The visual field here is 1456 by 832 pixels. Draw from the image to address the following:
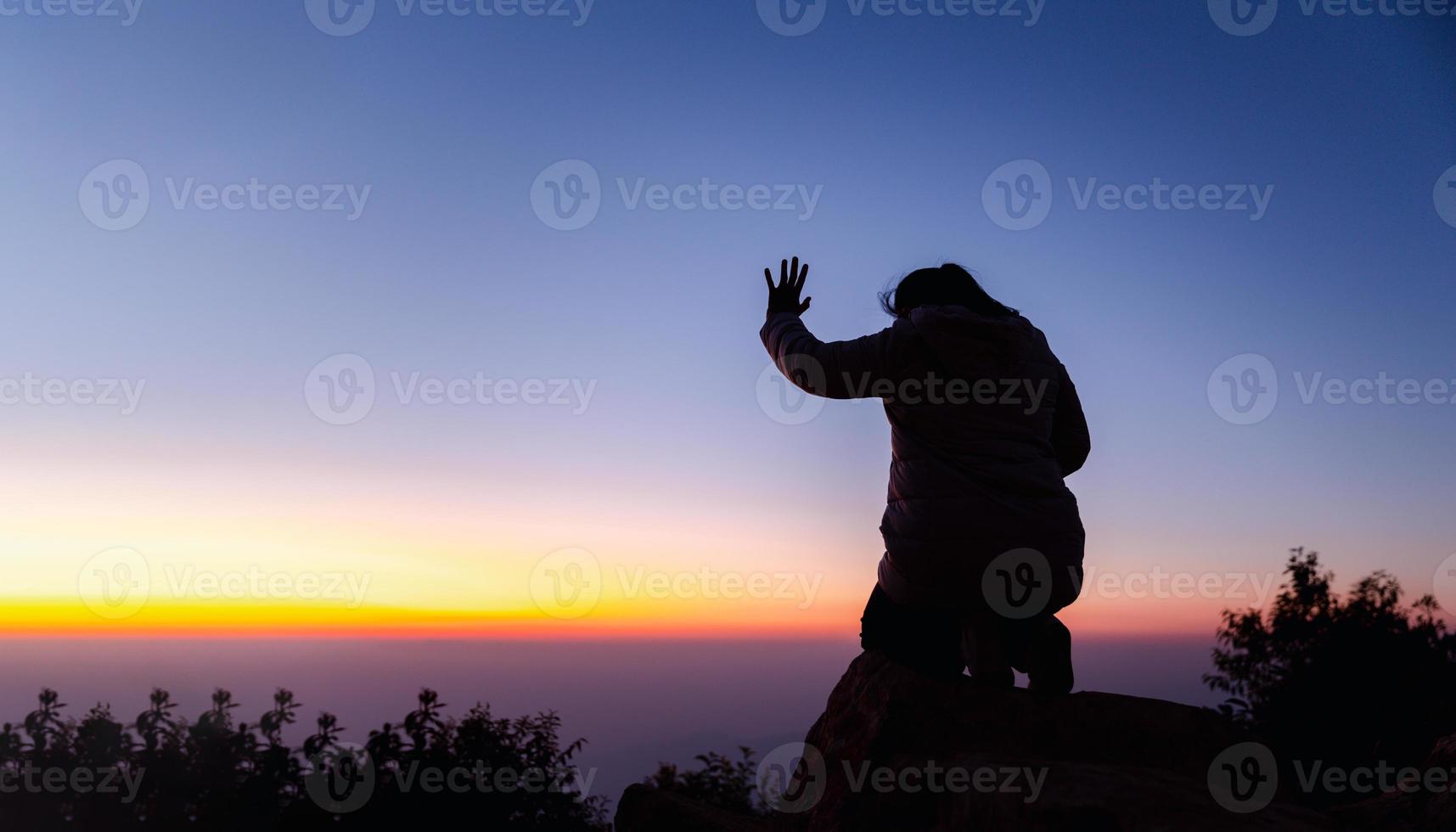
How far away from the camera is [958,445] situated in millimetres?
3408

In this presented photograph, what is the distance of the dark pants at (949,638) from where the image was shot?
11.6 feet

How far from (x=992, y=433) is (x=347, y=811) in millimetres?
5975

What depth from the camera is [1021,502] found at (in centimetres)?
336

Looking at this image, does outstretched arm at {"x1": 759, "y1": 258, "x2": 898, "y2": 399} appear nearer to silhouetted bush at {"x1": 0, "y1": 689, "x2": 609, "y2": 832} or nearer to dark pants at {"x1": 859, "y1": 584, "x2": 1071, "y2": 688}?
dark pants at {"x1": 859, "y1": 584, "x2": 1071, "y2": 688}

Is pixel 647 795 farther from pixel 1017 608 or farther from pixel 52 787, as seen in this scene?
pixel 52 787

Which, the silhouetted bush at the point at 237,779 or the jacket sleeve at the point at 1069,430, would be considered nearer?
the jacket sleeve at the point at 1069,430

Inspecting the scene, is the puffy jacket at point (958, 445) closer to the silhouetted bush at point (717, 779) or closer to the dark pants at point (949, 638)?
the dark pants at point (949, 638)

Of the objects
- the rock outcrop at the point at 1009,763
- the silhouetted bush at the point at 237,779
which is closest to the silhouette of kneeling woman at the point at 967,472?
the rock outcrop at the point at 1009,763

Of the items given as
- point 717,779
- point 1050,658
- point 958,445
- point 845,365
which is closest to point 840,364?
point 845,365


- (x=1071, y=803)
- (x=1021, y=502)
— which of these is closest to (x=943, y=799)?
(x=1071, y=803)

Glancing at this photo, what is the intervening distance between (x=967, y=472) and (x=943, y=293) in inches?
30.3

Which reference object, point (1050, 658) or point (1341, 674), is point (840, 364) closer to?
point (1050, 658)

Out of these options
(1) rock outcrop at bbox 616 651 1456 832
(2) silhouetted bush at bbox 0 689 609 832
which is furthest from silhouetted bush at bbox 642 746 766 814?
(1) rock outcrop at bbox 616 651 1456 832

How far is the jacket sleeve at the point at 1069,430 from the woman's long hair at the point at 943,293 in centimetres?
47
